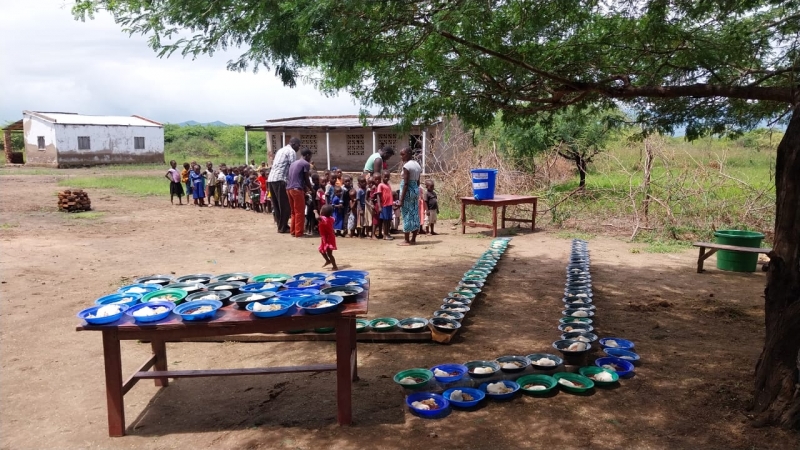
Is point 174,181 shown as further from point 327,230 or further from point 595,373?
point 595,373

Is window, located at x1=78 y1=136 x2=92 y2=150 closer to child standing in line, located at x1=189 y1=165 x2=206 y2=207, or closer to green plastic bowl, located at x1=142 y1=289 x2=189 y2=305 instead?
child standing in line, located at x1=189 y1=165 x2=206 y2=207

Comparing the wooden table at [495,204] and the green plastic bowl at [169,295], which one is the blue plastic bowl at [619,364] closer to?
the green plastic bowl at [169,295]

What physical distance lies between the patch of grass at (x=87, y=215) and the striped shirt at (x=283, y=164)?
5.16 meters

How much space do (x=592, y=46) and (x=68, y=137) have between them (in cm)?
3443

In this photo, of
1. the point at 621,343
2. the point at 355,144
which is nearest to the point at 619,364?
the point at 621,343

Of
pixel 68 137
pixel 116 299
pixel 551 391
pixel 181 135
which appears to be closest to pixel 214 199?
pixel 116 299

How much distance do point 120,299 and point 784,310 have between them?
4329 millimetres

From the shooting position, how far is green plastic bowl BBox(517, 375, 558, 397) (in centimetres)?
401

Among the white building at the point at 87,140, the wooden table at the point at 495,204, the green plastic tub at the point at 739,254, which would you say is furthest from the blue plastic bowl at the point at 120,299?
the white building at the point at 87,140

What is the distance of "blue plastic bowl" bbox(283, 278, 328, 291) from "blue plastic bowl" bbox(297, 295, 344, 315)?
1.47 feet

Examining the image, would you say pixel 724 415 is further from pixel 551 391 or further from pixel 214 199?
pixel 214 199

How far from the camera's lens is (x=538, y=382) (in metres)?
4.15

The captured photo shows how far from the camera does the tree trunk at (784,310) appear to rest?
341cm

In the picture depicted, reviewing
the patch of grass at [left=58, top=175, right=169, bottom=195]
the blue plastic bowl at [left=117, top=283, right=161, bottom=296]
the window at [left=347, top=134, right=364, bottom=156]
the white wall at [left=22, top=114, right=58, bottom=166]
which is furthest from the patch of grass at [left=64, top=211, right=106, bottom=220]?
the white wall at [left=22, top=114, right=58, bottom=166]
